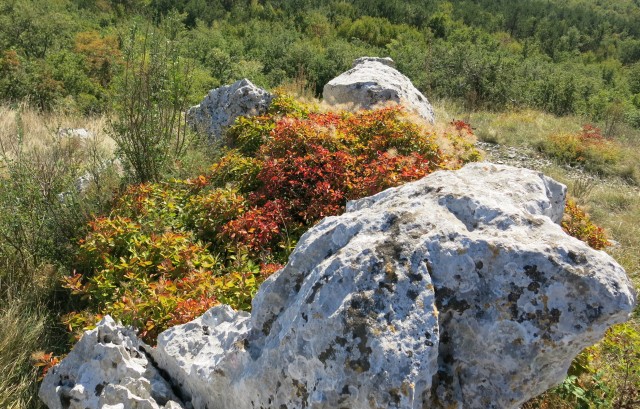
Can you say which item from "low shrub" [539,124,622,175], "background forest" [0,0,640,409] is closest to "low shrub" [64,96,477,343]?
"background forest" [0,0,640,409]

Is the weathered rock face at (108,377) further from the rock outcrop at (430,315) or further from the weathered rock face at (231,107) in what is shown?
the weathered rock face at (231,107)

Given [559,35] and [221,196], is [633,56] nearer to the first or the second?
[559,35]

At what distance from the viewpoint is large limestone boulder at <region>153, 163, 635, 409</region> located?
214cm

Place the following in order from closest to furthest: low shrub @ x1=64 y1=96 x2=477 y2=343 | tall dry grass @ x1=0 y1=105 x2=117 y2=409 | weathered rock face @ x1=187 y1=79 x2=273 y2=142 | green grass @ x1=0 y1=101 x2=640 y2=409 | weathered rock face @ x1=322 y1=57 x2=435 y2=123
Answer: green grass @ x1=0 y1=101 x2=640 y2=409 → tall dry grass @ x1=0 y1=105 x2=117 y2=409 → low shrub @ x1=64 y1=96 x2=477 y2=343 → weathered rock face @ x1=187 y1=79 x2=273 y2=142 → weathered rock face @ x1=322 y1=57 x2=435 y2=123

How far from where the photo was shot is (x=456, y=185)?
2.94 metres

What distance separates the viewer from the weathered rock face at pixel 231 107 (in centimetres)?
762

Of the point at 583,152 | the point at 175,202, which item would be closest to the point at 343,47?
the point at 583,152

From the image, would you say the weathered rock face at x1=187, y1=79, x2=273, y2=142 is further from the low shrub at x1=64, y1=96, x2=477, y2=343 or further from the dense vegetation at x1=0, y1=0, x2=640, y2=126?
the low shrub at x1=64, y1=96, x2=477, y2=343

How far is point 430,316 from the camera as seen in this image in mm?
2215

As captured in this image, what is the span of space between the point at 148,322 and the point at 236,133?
4.10 m

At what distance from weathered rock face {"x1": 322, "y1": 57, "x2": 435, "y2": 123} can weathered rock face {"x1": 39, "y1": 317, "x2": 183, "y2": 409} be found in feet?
19.5

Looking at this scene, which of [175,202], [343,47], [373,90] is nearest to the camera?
[175,202]

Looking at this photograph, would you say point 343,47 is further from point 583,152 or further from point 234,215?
point 234,215

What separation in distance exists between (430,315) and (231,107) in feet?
20.1
